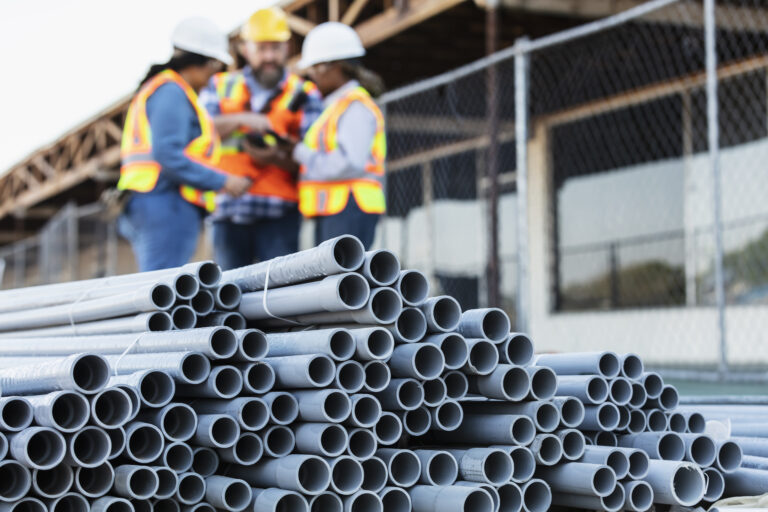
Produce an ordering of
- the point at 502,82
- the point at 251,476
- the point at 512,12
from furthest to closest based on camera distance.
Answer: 1. the point at 502,82
2. the point at 512,12
3. the point at 251,476

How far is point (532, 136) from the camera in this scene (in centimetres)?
1440

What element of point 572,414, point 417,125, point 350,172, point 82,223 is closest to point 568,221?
point 417,125

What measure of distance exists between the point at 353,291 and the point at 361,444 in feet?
1.60

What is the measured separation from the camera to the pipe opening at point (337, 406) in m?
3.31

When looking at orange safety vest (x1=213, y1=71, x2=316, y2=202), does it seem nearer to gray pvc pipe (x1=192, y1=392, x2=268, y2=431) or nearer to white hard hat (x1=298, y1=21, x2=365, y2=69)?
white hard hat (x1=298, y1=21, x2=365, y2=69)

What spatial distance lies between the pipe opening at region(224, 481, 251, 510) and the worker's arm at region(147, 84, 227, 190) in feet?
11.3

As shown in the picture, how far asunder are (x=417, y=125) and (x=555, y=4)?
13.6 feet

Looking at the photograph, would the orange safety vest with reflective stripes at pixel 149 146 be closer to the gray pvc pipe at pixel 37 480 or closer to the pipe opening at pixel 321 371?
the pipe opening at pixel 321 371

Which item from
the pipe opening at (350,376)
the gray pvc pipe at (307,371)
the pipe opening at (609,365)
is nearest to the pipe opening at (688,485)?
the pipe opening at (609,365)

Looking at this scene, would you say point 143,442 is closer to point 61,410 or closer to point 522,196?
point 61,410

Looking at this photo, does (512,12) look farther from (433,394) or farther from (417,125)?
(433,394)

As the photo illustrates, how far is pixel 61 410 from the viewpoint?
314 centimetres

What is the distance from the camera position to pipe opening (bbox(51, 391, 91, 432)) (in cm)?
304

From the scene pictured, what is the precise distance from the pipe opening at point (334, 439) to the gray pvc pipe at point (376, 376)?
0.53 feet
